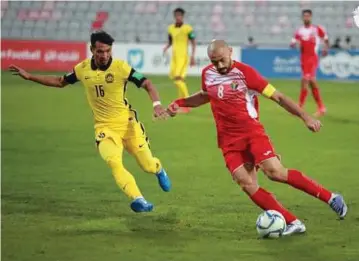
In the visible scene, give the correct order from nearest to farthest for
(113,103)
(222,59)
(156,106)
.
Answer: (222,59) → (156,106) → (113,103)

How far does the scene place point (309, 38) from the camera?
68.9 ft

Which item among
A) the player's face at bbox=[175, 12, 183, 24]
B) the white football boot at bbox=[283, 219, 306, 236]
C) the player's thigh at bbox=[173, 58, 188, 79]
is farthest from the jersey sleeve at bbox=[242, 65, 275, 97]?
the player's thigh at bbox=[173, 58, 188, 79]

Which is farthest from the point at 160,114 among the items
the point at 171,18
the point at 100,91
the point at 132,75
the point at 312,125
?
the point at 171,18

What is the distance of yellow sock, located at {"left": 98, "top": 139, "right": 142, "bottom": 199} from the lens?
9477 millimetres

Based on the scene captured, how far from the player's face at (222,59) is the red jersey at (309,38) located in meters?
12.6

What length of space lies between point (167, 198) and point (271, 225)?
2.69 m

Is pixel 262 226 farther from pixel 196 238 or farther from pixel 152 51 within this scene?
pixel 152 51

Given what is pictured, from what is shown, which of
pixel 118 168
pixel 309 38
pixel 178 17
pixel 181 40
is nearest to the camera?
pixel 118 168

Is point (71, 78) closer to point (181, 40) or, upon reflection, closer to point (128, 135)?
point (128, 135)

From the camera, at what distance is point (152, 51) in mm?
33188

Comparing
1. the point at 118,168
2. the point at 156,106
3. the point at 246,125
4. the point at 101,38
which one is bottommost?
the point at 118,168

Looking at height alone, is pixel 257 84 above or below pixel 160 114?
above

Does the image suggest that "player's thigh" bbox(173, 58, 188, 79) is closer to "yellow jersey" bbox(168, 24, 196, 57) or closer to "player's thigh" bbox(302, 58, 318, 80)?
"yellow jersey" bbox(168, 24, 196, 57)

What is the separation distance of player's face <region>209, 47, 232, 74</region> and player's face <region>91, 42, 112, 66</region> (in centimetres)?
138
